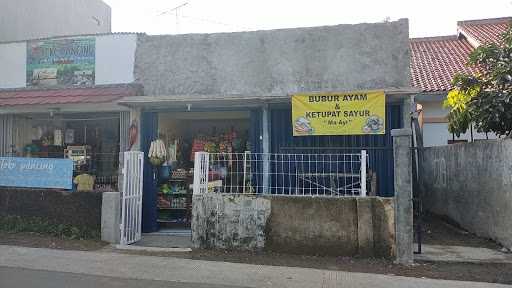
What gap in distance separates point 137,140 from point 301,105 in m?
3.78

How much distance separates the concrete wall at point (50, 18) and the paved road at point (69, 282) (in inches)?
325

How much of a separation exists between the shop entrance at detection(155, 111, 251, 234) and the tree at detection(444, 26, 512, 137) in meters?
4.43

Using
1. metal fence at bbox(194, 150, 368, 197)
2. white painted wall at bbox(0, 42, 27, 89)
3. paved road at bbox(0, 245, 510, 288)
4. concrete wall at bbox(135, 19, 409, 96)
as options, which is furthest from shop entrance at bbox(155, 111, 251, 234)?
white painted wall at bbox(0, 42, 27, 89)

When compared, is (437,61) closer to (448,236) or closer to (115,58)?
(448,236)

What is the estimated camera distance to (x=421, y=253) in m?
8.34

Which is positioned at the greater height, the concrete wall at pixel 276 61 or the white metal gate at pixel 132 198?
the concrete wall at pixel 276 61

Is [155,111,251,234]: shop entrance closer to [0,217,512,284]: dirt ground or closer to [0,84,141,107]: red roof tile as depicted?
[0,84,141,107]: red roof tile

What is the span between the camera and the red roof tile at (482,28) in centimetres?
1789

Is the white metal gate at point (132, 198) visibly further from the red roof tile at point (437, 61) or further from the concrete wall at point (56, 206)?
the red roof tile at point (437, 61)

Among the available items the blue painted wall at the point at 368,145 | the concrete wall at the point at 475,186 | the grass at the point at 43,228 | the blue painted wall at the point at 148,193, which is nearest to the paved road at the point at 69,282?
the grass at the point at 43,228

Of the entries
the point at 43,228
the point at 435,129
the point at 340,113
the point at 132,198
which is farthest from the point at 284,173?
the point at 435,129

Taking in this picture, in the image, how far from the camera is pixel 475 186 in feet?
32.7

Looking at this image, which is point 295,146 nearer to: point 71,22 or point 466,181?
point 466,181

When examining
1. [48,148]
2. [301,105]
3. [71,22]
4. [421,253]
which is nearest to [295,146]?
[301,105]
